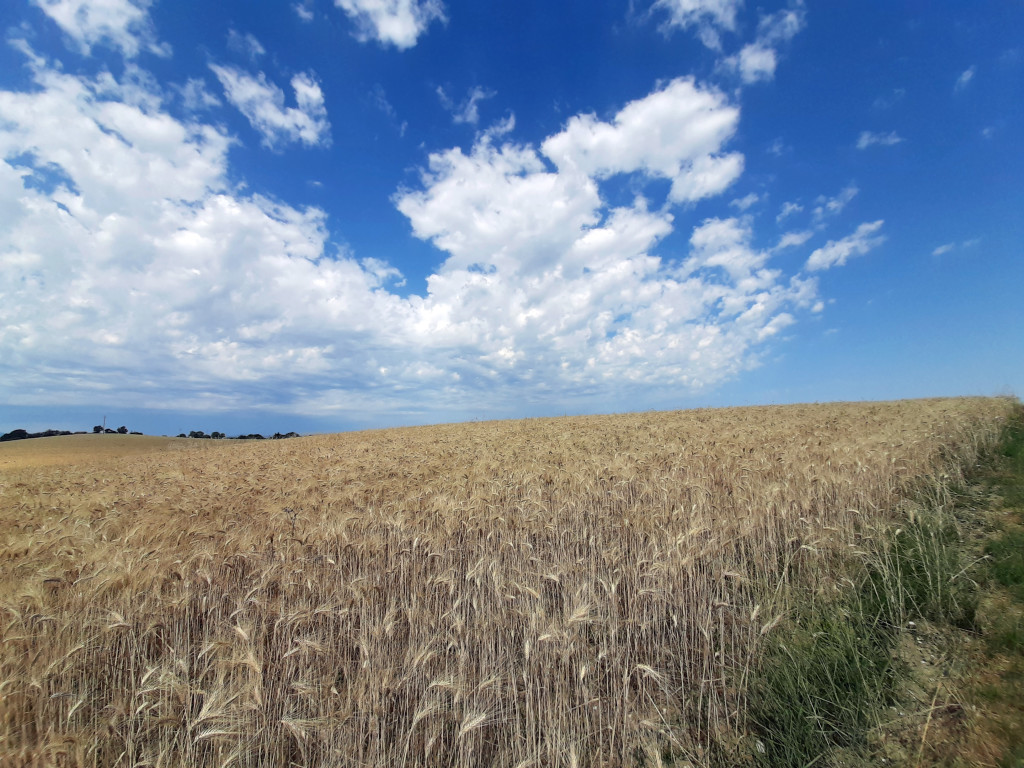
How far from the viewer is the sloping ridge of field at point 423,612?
2873 mm

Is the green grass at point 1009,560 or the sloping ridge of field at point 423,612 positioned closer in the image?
the sloping ridge of field at point 423,612

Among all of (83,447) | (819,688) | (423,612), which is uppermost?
(83,447)

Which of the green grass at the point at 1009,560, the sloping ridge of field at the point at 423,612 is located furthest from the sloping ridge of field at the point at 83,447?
the green grass at the point at 1009,560

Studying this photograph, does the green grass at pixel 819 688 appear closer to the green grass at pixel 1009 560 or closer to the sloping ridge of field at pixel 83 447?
the green grass at pixel 1009 560

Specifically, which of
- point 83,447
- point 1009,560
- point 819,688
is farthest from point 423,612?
point 83,447

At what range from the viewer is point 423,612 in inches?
163

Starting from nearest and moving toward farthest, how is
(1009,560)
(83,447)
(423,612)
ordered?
(423,612), (1009,560), (83,447)

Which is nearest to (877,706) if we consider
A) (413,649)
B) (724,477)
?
(413,649)

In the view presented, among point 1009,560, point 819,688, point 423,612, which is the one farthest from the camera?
point 1009,560

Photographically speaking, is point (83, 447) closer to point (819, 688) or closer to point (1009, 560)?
point (819, 688)

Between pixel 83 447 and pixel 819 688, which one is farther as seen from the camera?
pixel 83 447

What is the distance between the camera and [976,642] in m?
3.56

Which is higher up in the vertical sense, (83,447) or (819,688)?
(83,447)

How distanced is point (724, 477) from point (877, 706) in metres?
5.12
